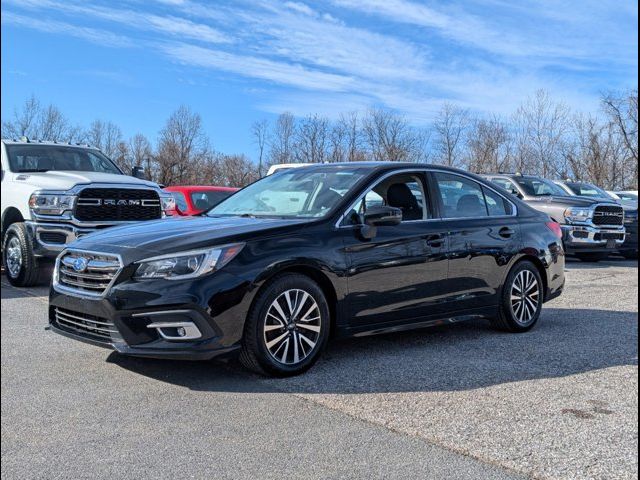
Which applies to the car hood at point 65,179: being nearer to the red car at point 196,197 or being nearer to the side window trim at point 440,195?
the red car at point 196,197

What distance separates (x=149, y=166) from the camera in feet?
84.9

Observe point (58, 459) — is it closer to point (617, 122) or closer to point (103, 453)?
point (103, 453)

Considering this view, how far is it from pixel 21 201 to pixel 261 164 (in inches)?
812

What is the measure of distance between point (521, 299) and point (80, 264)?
4081mm

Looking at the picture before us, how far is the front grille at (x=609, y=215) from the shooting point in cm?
1384

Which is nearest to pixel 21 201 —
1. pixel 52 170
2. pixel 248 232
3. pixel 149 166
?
pixel 52 170

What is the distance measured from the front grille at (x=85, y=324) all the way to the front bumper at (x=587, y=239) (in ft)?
36.7

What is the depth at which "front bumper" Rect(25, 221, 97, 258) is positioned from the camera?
8602mm

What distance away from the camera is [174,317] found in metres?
4.36

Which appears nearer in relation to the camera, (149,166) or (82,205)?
(82,205)

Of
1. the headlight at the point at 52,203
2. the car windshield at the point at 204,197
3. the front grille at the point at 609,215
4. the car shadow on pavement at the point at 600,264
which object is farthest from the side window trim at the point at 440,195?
the front grille at the point at 609,215

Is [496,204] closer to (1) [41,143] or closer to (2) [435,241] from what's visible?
(2) [435,241]

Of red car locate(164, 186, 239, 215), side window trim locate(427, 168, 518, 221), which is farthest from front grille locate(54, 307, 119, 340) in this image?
red car locate(164, 186, 239, 215)

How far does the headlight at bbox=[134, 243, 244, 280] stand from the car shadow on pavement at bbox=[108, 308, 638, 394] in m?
0.73
